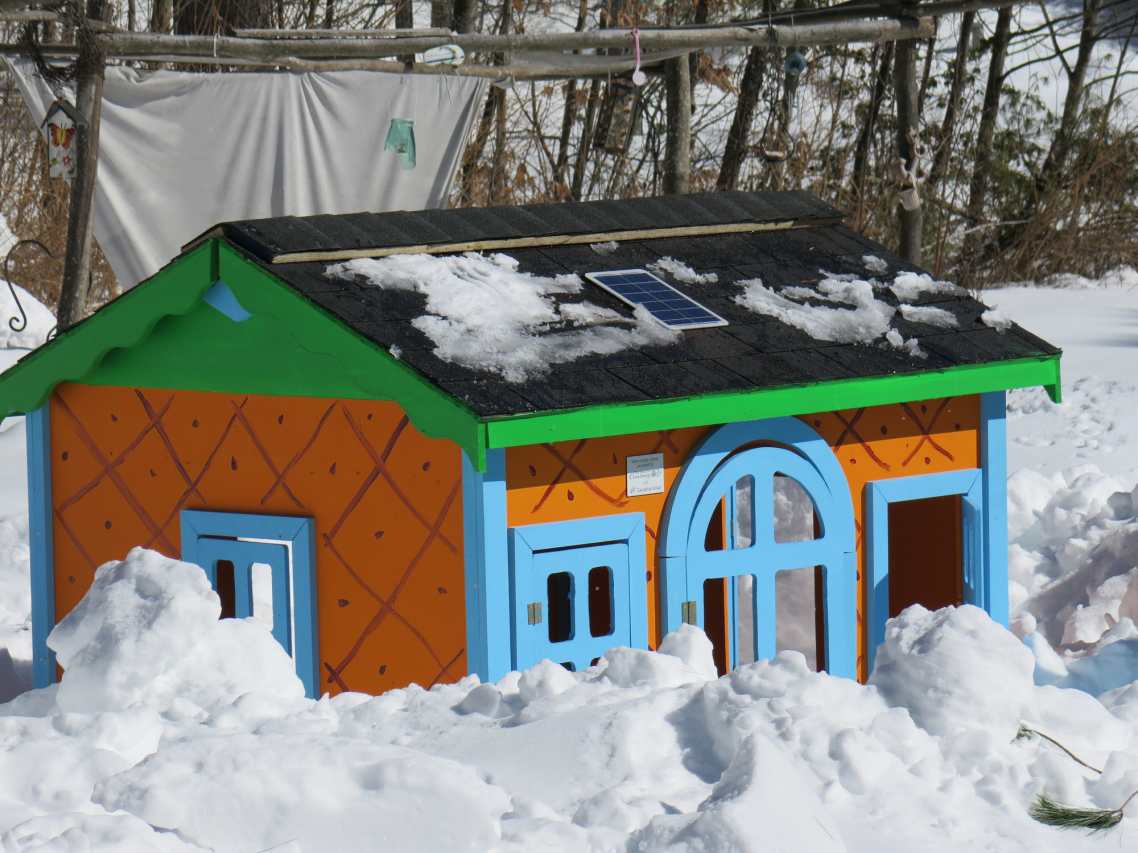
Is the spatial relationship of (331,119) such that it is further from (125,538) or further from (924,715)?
(924,715)

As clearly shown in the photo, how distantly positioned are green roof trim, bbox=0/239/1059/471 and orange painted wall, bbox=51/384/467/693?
79 millimetres

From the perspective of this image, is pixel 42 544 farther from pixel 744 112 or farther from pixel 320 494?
pixel 744 112

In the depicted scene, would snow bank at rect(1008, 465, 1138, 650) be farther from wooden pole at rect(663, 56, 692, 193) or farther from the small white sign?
wooden pole at rect(663, 56, 692, 193)

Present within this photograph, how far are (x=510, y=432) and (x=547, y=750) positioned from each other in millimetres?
1262

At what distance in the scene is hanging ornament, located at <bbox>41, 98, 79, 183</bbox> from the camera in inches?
349

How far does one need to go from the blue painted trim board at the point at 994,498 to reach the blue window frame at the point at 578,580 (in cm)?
136

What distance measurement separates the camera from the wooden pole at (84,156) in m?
8.73

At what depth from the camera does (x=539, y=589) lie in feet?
17.6

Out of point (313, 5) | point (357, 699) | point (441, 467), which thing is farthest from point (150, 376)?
point (313, 5)

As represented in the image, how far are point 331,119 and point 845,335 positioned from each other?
5.27 meters

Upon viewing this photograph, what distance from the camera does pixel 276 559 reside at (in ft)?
19.0

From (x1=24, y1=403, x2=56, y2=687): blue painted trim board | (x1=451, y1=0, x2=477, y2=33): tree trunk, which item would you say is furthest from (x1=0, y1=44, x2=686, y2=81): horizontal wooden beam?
(x1=24, y1=403, x2=56, y2=687): blue painted trim board

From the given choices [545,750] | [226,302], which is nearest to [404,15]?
[226,302]

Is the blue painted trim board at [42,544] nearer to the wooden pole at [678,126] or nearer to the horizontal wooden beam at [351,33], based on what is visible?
the horizontal wooden beam at [351,33]
